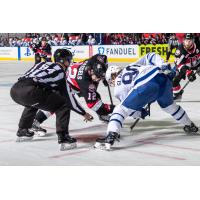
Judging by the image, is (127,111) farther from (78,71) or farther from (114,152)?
(78,71)

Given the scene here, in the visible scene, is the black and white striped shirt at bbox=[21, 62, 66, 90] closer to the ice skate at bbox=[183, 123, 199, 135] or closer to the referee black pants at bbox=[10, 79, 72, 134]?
the referee black pants at bbox=[10, 79, 72, 134]

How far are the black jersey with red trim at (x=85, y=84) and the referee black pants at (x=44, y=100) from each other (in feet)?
2.79

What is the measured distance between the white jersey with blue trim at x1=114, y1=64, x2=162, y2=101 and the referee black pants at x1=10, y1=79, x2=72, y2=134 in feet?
1.68

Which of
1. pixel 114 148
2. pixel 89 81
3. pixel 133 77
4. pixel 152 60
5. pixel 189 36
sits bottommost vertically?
pixel 114 148

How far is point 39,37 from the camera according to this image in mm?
15266

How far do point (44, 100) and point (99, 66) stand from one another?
860 millimetres

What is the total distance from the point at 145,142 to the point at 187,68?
4.00 metres

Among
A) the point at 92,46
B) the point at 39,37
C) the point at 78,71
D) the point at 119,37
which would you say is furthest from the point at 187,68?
the point at 92,46

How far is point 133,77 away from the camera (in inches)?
173

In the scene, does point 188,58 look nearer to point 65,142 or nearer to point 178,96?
point 178,96

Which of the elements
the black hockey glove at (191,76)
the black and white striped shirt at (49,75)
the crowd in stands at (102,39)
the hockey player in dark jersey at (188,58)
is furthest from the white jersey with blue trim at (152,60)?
the crowd in stands at (102,39)

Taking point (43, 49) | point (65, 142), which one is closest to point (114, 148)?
point (65, 142)

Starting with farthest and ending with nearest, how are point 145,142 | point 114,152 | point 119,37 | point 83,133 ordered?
point 119,37, point 83,133, point 145,142, point 114,152

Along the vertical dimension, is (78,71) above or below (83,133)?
above
